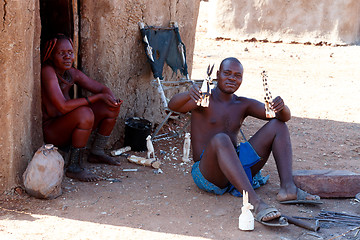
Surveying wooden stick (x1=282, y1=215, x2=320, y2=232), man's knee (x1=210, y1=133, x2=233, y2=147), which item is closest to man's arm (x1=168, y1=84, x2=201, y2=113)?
man's knee (x1=210, y1=133, x2=233, y2=147)

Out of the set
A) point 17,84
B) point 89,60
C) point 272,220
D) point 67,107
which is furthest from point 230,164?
point 89,60

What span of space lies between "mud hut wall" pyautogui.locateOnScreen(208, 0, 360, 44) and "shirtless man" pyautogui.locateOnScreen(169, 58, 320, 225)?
9.61 meters

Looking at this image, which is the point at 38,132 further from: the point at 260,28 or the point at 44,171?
the point at 260,28

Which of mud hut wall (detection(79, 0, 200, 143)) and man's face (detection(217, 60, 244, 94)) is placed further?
mud hut wall (detection(79, 0, 200, 143))

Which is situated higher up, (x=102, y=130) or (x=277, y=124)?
(x=277, y=124)

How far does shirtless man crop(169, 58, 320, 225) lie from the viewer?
4129mm

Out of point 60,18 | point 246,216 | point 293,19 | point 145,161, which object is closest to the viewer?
point 246,216

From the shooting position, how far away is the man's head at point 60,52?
15.2 feet

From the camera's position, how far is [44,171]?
4062 mm

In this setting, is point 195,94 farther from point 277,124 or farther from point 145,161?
point 145,161

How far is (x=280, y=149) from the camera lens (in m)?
4.24

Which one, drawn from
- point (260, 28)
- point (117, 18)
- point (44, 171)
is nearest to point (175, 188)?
point (44, 171)

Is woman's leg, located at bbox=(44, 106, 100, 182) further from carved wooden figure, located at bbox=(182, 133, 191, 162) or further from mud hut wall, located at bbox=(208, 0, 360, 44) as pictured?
mud hut wall, located at bbox=(208, 0, 360, 44)

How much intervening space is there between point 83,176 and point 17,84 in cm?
108
